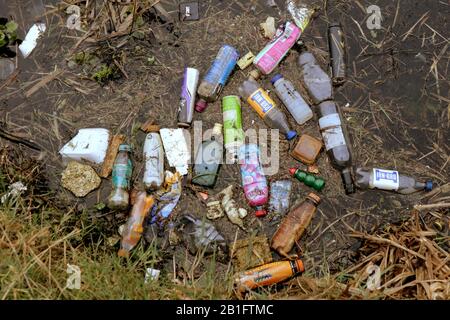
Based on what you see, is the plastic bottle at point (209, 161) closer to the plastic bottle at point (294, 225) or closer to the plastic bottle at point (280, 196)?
the plastic bottle at point (280, 196)

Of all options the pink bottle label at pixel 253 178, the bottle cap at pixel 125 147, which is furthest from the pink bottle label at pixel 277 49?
the bottle cap at pixel 125 147

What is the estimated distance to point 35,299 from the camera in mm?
3234

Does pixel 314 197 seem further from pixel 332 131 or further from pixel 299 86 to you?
pixel 299 86

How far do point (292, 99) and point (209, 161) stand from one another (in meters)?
0.84

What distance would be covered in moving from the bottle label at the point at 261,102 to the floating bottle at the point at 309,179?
1.72 ft

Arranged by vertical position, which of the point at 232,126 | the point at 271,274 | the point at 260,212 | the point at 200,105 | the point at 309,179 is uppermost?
the point at 200,105

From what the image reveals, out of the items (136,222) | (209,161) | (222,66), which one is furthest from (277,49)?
(136,222)

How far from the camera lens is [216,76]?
157 inches

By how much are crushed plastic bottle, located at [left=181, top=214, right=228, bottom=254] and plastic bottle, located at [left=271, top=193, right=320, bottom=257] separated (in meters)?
0.42

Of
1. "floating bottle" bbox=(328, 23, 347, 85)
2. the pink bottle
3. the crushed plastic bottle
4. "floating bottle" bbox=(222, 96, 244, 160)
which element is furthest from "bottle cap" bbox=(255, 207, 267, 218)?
"floating bottle" bbox=(328, 23, 347, 85)

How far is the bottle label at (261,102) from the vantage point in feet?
12.9

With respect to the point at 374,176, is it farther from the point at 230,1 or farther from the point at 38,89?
the point at 38,89

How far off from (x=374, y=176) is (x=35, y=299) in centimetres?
261
